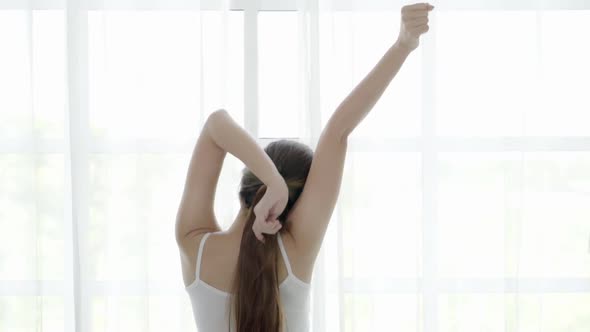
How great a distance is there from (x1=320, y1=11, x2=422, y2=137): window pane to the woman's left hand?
852 millimetres

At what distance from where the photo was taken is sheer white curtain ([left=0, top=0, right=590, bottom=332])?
2.29m

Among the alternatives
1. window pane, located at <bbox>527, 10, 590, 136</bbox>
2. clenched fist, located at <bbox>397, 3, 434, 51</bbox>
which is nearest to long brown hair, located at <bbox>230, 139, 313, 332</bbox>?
clenched fist, located at <bbox>397, 3, 434, 51</bbox>

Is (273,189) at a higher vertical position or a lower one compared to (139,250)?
higher

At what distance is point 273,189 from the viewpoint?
1.45 metres

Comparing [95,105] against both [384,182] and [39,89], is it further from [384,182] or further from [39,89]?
[384,182]

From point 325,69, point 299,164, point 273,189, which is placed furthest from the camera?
point 325,69

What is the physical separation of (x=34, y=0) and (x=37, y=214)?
789mm

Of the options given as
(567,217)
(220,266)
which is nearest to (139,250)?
(220,266)

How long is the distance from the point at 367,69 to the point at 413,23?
77cm

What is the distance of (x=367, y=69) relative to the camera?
7.50 feet

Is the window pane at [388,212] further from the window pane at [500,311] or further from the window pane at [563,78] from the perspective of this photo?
the window pane at [563,78]

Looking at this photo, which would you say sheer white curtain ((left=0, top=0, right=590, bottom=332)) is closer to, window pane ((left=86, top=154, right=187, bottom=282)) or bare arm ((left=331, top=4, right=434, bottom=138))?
window pane ((left=86, top=154, right=187, bottom=282))

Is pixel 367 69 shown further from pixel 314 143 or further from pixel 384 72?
pixel 384 72

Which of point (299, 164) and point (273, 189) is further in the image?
point (299, 164)
